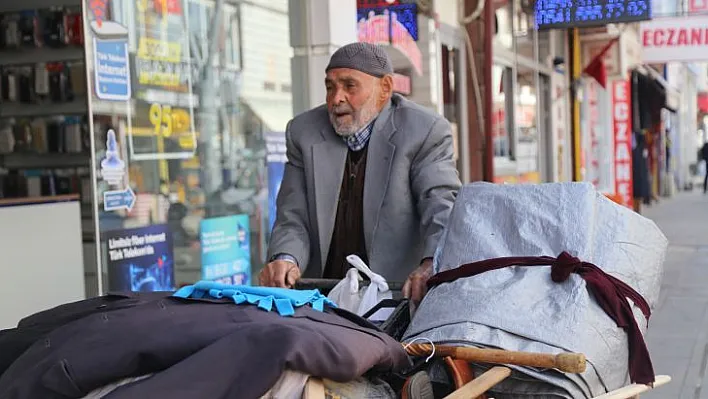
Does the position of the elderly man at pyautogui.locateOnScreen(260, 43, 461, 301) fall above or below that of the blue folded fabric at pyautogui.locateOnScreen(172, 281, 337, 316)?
above

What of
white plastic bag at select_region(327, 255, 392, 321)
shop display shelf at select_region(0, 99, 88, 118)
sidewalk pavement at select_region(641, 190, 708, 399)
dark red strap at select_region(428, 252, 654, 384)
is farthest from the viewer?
shop display shelf at select_region(0, 99, 88, 118)

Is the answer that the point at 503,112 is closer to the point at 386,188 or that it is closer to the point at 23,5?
the point at 23,5

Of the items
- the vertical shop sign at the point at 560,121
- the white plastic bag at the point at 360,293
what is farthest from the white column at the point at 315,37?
the vertical shop sign at the point at 560,121

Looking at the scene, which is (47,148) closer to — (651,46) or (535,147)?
(535,147)

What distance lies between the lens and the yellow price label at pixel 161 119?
690 cm

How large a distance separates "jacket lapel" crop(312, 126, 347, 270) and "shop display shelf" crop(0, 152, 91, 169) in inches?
134

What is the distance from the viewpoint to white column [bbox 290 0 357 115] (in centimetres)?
769

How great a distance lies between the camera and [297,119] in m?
3.95

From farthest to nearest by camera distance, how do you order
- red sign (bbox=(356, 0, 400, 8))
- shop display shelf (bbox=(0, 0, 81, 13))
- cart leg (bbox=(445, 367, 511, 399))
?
red sign (bbox=(356, 0, 400, 8)) → shop display shelf (bbox=(0, 0, 81, 13)) → cart leg (bbox=(445, 367, 511, 399))

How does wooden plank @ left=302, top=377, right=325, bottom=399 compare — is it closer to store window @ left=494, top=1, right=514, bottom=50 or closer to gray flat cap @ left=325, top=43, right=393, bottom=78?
gray flat cap @ left=325, top=43, right=393, bottom=78

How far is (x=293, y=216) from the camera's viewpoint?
3.88 m

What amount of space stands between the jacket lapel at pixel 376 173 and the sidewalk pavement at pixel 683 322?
3.12 meters

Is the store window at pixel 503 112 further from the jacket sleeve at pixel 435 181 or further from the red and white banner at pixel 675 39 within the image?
the jacket sleeve at pixel 435 181

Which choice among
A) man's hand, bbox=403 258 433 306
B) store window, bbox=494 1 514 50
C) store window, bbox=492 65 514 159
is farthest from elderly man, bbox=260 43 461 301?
store window, bbox=494 1 514 50
